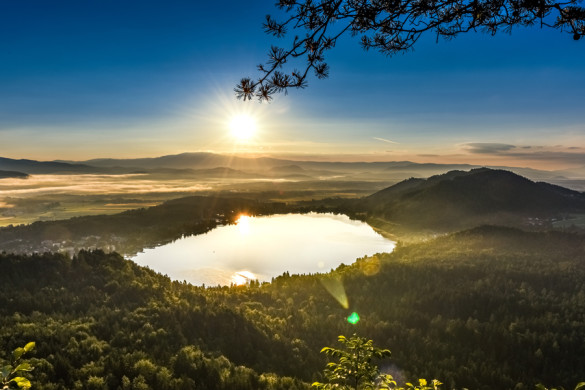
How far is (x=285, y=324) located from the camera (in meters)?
116

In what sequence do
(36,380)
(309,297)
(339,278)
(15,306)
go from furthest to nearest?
(339,278) → (309,297) → (15,306) → (36,380)

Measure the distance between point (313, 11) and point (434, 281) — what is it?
15635 cm

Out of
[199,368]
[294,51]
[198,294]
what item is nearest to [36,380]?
[199,368]

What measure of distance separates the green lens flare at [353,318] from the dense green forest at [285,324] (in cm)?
380

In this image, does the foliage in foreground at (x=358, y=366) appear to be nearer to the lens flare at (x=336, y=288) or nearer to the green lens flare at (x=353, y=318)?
the green lens flare at (x=353, y=318)

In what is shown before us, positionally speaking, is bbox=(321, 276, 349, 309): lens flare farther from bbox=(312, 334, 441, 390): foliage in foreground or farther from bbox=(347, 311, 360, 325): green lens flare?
bbox=(312, 334, 441, 390): foliage in foreground

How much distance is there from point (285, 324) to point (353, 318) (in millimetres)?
24604

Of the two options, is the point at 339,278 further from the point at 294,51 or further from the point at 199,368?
the point at 294,51

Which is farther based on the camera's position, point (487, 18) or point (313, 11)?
point (487, 18)

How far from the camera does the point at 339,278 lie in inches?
6422

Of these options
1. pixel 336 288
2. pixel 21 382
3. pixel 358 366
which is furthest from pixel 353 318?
pixel 21 382

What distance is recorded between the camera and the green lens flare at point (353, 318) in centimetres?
11981

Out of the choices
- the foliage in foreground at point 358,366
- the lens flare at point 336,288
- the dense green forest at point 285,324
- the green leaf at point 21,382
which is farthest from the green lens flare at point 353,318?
the green leaf at point 21,382

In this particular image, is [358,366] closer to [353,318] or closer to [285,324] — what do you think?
[285,324]
